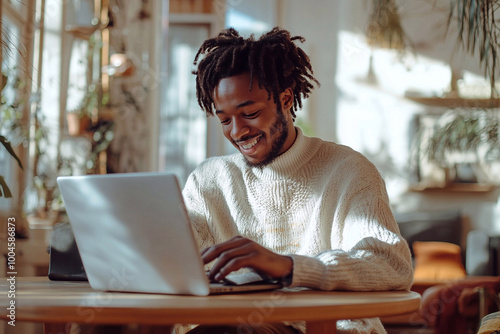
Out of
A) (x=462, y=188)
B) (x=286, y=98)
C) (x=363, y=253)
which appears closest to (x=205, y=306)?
(x=363, y=253)

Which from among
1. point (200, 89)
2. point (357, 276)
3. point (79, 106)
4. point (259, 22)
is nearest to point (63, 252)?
point (200, 89)

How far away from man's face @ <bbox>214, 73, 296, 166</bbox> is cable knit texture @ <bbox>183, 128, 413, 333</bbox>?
47 millimetres

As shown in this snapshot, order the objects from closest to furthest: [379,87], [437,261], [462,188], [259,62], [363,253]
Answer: [363,253]
[259,62]
[437,261]
[462,188]
[379,87]

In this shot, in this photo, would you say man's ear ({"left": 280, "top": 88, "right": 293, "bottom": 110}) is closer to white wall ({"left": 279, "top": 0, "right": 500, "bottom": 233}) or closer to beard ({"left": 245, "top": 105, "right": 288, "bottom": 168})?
beard ({"left": 245, "top": 105, "right": 288, "bottom": 168})

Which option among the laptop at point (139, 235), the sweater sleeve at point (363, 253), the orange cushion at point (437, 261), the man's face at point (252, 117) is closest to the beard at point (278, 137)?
the man's face at point (252, 117)

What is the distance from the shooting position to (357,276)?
3.81 ft

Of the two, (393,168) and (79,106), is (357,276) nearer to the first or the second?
(79,106)

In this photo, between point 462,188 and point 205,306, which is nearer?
point 205,306

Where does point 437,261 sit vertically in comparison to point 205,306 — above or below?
below

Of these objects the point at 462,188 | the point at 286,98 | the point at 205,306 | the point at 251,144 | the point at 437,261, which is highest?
the point at 286,98

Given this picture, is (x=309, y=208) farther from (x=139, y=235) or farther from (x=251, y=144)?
(x=139, y=235)

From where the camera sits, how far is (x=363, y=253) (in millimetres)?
1207

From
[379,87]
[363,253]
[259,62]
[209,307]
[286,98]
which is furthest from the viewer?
[379,87]

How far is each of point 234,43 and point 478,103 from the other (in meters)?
3.81
